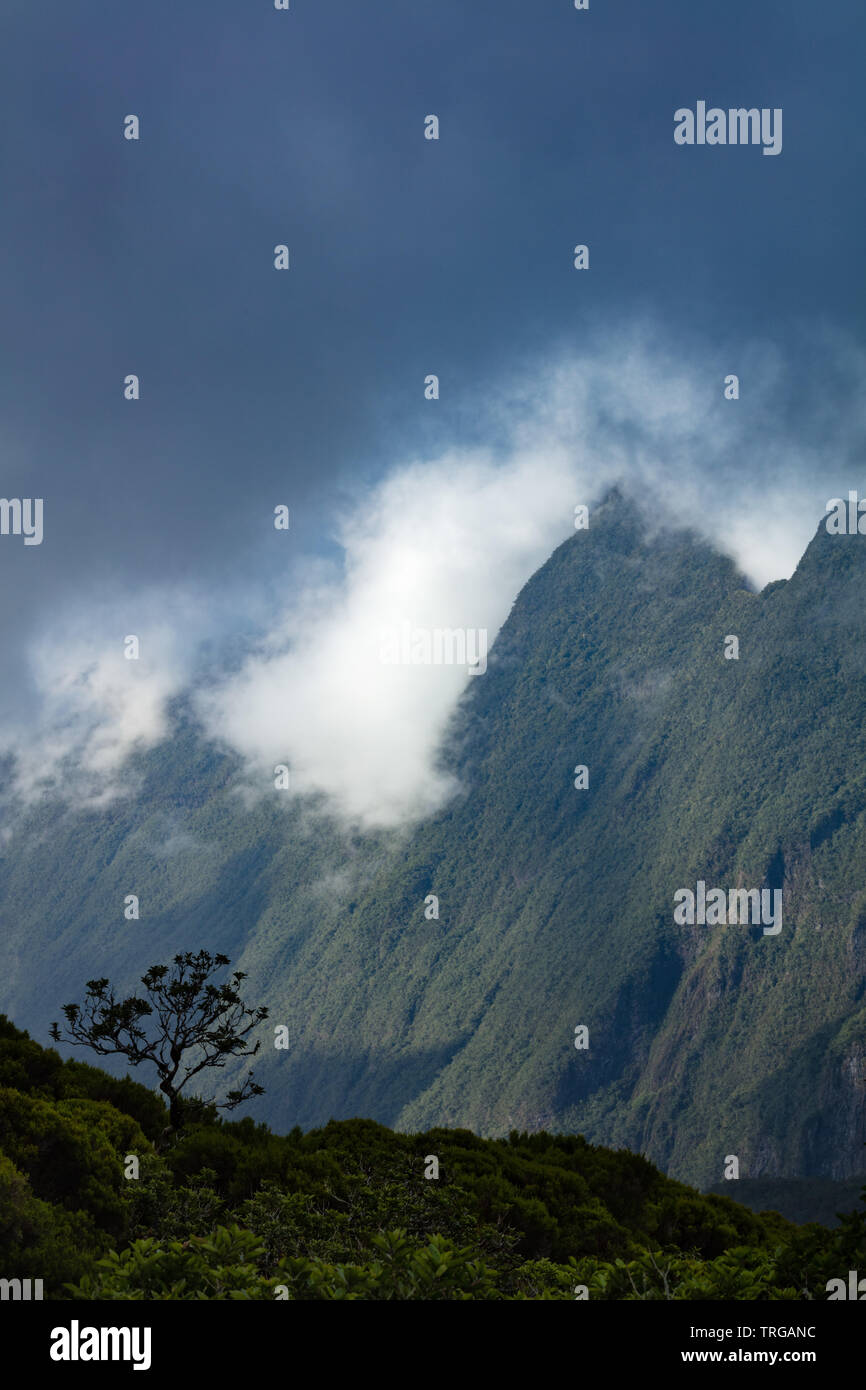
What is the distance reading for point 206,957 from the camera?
3981cm

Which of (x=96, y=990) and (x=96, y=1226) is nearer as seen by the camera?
(x=96, y=1226)

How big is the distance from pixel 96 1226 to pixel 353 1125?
1379 cm

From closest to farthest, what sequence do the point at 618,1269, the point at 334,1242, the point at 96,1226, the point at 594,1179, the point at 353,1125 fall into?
the point at 618,1269, the point at 334,1242, the point at 96,1226, the point at 594,1179, the point at 353,1125

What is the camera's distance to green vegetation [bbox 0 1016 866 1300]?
49.0 feet

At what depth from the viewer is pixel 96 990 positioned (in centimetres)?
3878

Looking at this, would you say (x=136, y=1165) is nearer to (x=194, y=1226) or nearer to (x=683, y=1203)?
(x=194, y=1226)

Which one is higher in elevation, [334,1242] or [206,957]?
[206,957]

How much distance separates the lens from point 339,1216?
2586 cm

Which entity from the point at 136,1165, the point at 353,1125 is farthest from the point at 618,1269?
the point at 353,1125

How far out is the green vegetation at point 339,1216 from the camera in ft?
49.0
